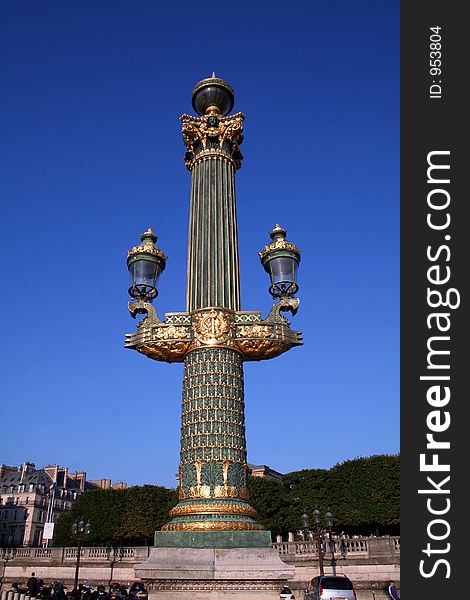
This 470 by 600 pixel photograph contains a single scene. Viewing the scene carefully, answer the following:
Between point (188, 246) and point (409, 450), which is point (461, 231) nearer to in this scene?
point (409, 450)

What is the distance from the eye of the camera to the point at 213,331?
1287 centimetres

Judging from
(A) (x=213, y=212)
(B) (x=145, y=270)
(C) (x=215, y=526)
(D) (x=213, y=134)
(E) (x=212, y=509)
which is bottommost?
(C) (x=215, y=526)

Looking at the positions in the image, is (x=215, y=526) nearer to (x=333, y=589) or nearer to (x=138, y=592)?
(x=333, y=589)

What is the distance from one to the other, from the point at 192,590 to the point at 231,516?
1.62m

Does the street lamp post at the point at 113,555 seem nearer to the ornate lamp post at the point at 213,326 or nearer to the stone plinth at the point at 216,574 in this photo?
the ornate lamp post at the point at 213,326

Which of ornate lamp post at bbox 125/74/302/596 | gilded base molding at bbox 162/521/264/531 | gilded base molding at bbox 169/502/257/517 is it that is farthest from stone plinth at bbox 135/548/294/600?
gilded base molding at bbox 169/502/257/517

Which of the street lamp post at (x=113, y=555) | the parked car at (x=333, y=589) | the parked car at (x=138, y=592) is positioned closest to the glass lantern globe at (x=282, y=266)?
the parked car at (x=333, y=589)

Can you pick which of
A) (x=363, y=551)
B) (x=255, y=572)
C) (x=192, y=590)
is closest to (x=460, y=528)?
(x=255, y=572)

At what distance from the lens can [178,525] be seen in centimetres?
1153

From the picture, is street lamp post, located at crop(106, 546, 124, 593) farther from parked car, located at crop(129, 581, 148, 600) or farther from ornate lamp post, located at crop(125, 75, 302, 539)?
ornate lamp post, located at crop(125, 75, 302, 539)

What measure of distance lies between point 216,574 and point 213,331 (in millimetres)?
4994

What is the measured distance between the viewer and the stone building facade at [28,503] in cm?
8200

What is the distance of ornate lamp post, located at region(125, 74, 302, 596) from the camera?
456 inches

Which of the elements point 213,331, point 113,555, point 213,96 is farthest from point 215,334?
point 113,555
